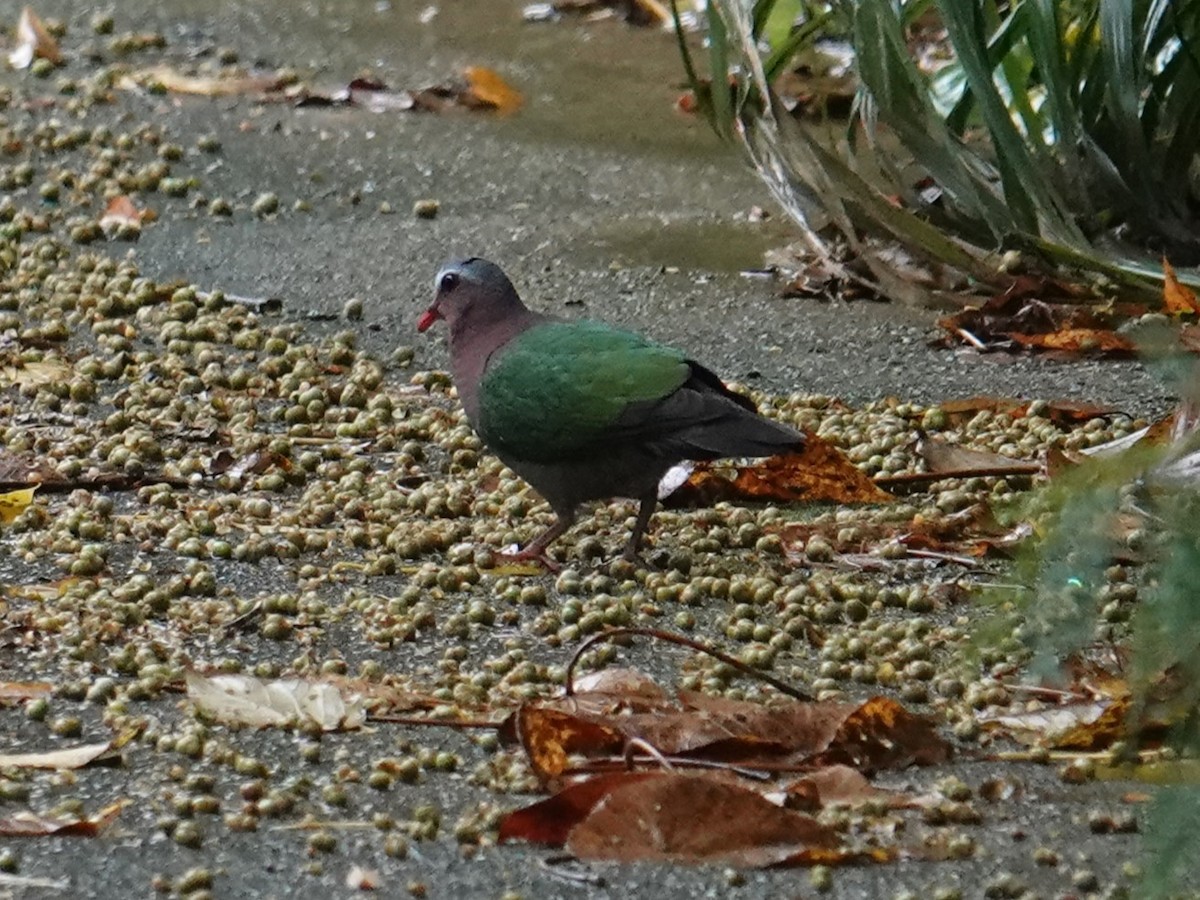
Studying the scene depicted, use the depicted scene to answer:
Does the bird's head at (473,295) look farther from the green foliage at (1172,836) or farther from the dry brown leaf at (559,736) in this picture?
the green foliage at (1172,836)

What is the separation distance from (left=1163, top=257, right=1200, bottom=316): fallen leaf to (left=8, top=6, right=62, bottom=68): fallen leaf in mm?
4624

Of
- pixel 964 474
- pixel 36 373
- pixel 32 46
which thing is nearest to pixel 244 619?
pixel 964 474

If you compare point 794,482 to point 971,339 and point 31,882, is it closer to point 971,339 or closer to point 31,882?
point 971,339

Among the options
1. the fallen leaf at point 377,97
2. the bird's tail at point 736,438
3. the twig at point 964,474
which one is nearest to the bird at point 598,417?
the bird's tail at point 736,438

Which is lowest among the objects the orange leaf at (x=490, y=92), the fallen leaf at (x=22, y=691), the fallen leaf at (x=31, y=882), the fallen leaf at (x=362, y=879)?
the orange leaf at (x=490, y=92)

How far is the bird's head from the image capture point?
4395 millimetres

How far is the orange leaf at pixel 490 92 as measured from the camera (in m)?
7.78

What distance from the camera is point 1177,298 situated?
5.23 metres

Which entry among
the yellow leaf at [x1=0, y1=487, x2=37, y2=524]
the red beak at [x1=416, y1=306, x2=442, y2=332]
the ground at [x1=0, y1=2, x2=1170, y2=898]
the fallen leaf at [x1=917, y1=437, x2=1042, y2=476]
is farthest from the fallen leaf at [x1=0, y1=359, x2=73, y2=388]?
the fallen leaf at [x1=917, y1=437, x2=1042, y2=476]

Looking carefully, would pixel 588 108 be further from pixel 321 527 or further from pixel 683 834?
pixel 683 834

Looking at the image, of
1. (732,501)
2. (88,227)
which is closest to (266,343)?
(88,227)

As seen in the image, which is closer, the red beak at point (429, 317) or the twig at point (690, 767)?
the twig at point (690, 767)

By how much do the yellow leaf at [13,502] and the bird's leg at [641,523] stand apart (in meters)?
1.27

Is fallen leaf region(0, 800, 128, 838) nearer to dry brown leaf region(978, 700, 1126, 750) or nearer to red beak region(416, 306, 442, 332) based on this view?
dry brown leaf region(978, 700, 1126, 750)
